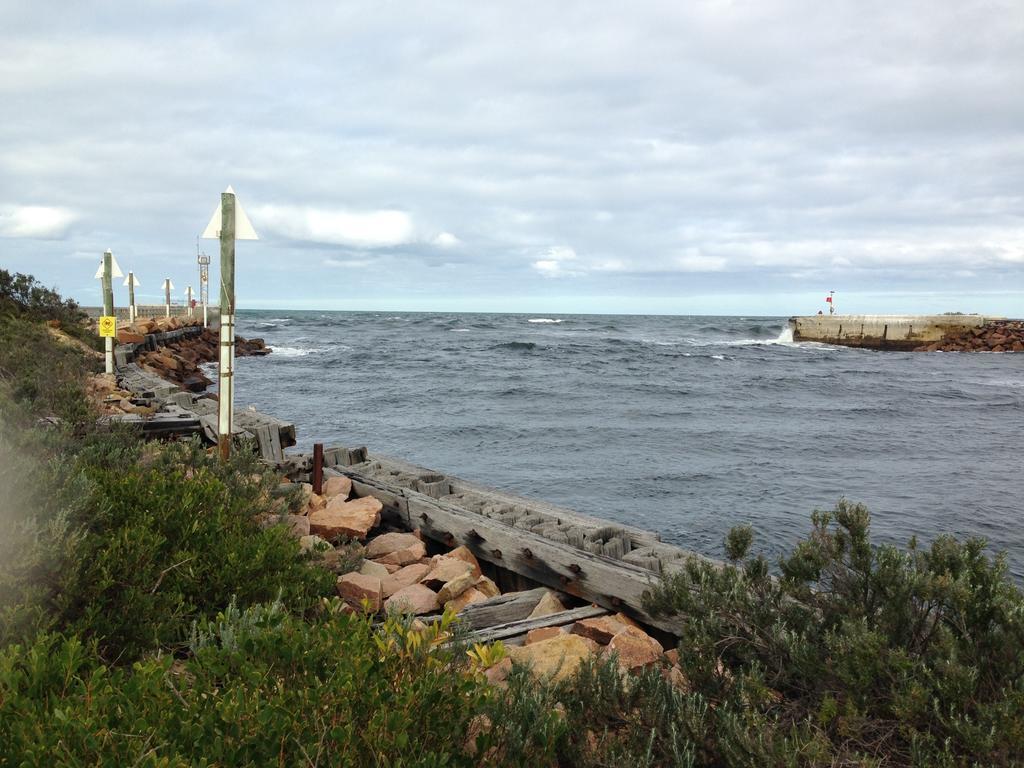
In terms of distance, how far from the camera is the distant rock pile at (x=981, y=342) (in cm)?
5028

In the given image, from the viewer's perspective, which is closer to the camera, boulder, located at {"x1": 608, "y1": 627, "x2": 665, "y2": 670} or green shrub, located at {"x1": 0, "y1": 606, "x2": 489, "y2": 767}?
green shrub, located at {"x1": 0, "y1": 606, "x2": 489, "y2": 767}

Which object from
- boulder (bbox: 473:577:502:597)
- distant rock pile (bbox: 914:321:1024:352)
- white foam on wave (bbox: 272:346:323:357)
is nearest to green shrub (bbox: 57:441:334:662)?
boulder (bbox: 473:577:502:597)

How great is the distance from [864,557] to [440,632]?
1.93 meters

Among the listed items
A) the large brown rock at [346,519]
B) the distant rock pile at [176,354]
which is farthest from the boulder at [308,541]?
the distant rock pile at [176,354]

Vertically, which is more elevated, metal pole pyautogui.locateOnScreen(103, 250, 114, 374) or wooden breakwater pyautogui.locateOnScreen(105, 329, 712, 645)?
metal pole pyautogui.locateOnScreen(103, 250, 114, 374)

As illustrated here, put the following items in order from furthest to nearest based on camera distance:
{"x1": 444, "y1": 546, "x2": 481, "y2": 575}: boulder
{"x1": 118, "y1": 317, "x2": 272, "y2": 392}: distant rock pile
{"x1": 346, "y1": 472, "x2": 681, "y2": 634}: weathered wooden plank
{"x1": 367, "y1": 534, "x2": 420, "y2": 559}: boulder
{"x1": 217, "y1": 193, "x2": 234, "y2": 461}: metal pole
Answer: {"x1": 118, "y1": 317, "x2": 272, "y2": 392}: distant rock pile → {"x1": 217, "y1": 193, "x2": 234, "y2": 461}: metal pole → {"x1": 367, "y1": 534, "x2": 420, "y2": 559}: boulder → {"x1": 444, "y1": 546, "x2": 481, "y2": 575}: boulder → {"x1": 346, "y1": 472, "x2": 681, "y2": 634}: weathered wooden plank

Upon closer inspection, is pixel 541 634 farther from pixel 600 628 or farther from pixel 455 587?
pixel 455 587

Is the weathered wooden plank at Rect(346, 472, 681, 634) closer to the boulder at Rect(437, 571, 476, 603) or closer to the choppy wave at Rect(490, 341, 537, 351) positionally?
the boulder at Rect(437, 571, 476, 603)

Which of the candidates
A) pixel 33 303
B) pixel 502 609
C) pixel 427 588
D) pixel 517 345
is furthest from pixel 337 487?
pixel 517 345

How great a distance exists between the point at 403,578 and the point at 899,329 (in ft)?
181

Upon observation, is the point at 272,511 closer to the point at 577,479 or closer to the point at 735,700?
the point at 735,700

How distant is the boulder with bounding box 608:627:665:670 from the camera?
3908mm

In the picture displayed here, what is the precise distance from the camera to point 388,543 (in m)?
6.43

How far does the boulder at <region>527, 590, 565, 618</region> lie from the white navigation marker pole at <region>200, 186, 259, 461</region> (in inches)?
155
